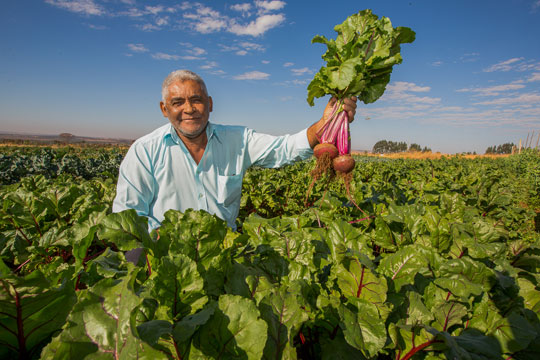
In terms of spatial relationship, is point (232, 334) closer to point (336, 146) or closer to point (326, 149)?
point (326, 149)

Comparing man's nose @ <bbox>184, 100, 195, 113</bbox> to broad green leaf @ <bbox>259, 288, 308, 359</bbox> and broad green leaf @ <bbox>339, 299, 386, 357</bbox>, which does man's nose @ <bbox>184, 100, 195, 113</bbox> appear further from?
broad green leaf @ <bbox>339, 299, 386, 357</bbox>

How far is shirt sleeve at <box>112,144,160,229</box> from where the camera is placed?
9.88ft

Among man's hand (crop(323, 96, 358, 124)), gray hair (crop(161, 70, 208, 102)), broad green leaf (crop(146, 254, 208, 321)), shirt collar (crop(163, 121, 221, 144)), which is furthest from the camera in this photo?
shirt collar (crop(163, 121, 221, 144))

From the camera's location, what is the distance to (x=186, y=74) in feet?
10.6

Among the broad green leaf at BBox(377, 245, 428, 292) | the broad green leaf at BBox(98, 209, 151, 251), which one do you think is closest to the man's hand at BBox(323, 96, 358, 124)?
the broad green leaf at BBox(377, 245, 428, 292)

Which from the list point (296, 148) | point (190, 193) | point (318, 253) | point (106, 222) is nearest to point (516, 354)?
point (318, 253)

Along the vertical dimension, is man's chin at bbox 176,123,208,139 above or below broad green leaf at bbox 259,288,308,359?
above

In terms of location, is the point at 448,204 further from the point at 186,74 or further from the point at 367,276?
the point at 186,74

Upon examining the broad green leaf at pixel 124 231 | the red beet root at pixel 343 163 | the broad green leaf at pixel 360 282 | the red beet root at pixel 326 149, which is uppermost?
the red beet root at pixel 326 149

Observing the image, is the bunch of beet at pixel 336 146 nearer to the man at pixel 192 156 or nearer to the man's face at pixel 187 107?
the man at pixel 192 156

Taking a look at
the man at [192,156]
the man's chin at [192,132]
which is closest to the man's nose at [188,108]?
the man at [192,156]

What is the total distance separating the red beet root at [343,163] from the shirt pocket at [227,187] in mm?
1347

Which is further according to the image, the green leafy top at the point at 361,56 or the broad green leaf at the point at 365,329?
the green leafy top at the point at 361,56

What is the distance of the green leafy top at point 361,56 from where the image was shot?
2.69 metres
